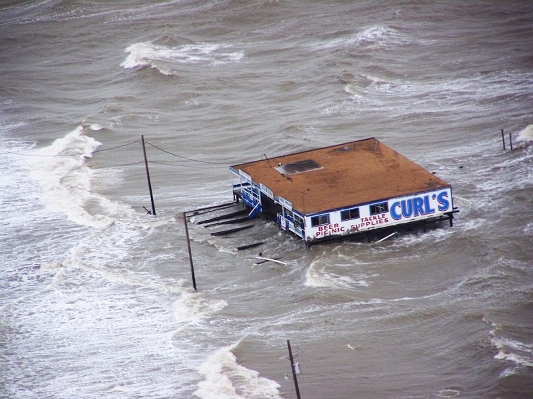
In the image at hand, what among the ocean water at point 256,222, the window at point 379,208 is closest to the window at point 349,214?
the window at point 379,208

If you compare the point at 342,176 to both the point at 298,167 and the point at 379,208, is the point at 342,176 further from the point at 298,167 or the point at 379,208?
the point at 379,208

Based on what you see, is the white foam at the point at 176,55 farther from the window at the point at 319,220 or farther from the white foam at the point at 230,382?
the white foam at the point at 230,382

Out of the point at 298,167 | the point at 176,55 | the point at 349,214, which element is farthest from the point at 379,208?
the point at 176,55

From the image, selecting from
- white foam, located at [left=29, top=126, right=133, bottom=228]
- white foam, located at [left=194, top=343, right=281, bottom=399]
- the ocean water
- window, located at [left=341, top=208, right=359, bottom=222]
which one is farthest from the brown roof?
white foam, located at [left=194, top=343, right=281, bottom=399]

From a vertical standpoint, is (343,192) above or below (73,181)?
above

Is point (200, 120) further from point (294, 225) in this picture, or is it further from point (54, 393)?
point (54, 393)
